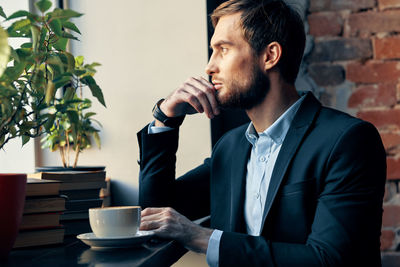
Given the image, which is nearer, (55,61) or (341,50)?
(55,61)

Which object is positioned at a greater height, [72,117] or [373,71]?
[373,71]

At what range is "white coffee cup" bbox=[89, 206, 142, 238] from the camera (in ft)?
3.08

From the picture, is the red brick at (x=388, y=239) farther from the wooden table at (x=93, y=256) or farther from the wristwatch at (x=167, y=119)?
the wooden table at (x=93, y=256)

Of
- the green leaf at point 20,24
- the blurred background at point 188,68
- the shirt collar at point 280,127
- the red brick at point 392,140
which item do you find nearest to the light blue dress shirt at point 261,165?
the shirt collar at point 280,127

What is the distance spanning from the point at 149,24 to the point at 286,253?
110cm

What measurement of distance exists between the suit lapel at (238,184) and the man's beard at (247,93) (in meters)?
0.12

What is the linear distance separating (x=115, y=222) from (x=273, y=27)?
85cm

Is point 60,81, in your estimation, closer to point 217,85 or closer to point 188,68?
point 217,85

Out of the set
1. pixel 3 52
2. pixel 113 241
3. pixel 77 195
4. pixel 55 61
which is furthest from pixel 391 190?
pixel 3 52

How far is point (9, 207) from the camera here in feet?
2.70

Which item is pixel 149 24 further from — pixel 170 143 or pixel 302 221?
pixel 302 221

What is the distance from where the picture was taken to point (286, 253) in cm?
103

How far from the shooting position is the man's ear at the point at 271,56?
149cm

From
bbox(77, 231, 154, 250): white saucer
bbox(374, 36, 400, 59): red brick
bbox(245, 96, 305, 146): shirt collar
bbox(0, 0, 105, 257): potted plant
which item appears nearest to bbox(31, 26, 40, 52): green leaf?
bbox(0, 0, 105, 257): potted plant
